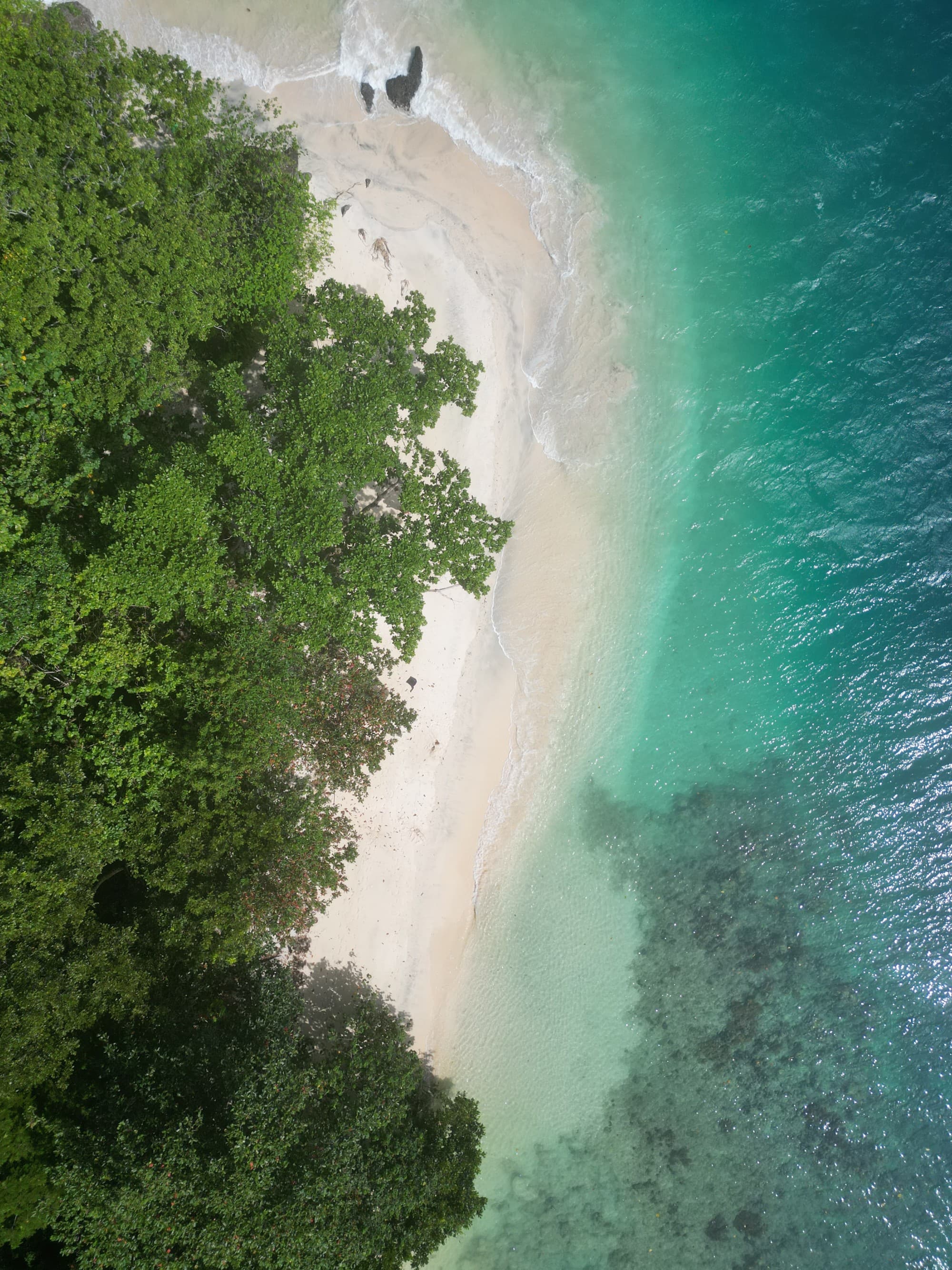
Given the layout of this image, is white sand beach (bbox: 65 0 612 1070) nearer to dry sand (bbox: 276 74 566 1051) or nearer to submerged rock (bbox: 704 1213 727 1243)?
dry sand (bbox: 276 74 566 1051)

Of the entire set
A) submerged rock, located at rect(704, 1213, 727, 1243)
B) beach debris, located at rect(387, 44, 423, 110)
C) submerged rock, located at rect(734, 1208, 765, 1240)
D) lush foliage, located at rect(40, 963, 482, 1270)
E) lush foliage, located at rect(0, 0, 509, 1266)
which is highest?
beach debris, located at rect(387, 44, 423, 110)

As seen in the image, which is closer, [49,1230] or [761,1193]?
[49,1230]

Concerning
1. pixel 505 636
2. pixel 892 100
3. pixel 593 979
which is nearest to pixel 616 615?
pixel 505 636

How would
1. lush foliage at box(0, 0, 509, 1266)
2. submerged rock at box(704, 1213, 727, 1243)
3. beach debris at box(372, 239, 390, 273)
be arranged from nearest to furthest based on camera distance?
lush foliage at box(0, 0, 509, 1266)
beach debris at box(372, 239, 390, 273)
submerged rock at box(704, 1213, 727, 1243)

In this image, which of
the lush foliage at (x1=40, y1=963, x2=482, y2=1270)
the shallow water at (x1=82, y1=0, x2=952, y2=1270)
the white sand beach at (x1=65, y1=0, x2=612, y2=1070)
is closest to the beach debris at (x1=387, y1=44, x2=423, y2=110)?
the white sand beach at (x1=65, y1=0, x2=612, y2=1070)

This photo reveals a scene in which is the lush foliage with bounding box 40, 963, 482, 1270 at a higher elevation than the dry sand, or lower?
lower

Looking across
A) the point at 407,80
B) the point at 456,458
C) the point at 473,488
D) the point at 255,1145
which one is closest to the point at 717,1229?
the point at 255,1145

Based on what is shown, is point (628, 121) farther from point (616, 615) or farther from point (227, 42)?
point (616, 615)

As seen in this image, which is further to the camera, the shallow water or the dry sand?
the shallow water
